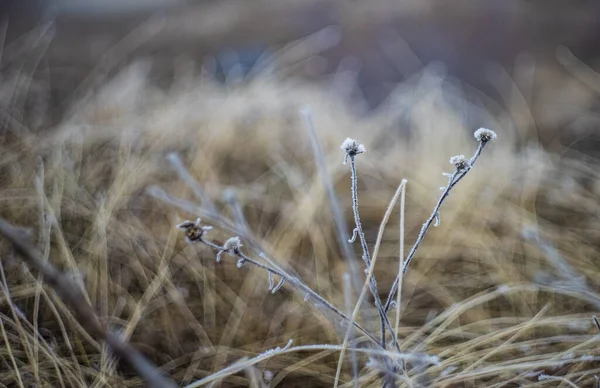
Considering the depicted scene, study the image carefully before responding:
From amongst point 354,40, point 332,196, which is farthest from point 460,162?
point 354,40

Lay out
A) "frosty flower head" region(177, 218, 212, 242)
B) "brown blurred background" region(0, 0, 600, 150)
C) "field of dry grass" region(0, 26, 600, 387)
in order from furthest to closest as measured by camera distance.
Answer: "brown blurred background" region(0, 0, 600, 150) < "field of dry grass" region(0, 26, 600, 387) < "frosty flower head" region(177, 218, 212, 242)

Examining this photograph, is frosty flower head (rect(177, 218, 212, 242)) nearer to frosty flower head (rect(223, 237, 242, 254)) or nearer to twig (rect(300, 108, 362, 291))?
frosty flower head (rect(223, 237, 242, 254))

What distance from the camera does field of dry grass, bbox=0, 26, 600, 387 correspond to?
0.55 metres

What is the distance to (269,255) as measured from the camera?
0.46 meters

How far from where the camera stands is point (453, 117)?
58.9 inches

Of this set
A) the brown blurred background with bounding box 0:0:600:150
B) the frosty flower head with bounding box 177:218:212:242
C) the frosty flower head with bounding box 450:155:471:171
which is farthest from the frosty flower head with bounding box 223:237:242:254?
the brown blurred background with bounding box 0:0:600:150

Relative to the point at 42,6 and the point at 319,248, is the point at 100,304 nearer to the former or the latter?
the point at 319,248

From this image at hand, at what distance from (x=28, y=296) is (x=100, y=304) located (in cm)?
9

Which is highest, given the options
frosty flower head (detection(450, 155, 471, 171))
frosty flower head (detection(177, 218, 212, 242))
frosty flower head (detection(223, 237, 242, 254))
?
frosty flower head (detection(450, 155, 471, 171))

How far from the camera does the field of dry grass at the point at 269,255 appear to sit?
1.82 feet

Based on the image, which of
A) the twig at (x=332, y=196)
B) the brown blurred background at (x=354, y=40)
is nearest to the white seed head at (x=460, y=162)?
the twig at (x=332, y=196)

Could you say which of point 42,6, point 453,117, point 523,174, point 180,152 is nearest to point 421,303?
point 523,174

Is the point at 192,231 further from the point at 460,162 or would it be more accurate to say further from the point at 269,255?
the point at 460,162

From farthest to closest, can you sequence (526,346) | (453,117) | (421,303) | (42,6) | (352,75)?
(42,6) < (352,75) < (453,117) < (421,303) < (526,346)
